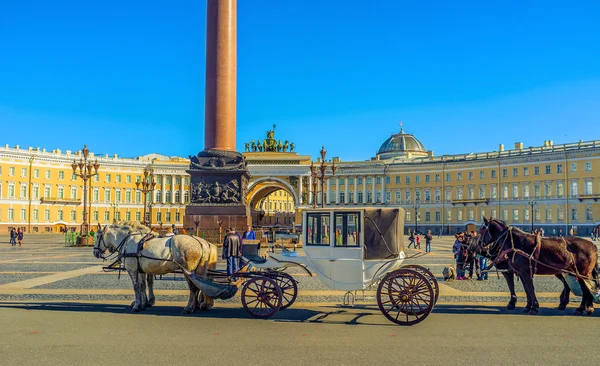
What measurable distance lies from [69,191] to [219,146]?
70.0m

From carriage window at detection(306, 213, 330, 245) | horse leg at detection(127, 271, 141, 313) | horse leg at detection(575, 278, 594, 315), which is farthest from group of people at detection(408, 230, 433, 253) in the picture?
horse leg at detection(127, 271, 141, 313)

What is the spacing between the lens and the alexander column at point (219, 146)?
88.3 feet

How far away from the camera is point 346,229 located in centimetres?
1048

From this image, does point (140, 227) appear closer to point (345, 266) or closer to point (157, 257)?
point (157, 257)

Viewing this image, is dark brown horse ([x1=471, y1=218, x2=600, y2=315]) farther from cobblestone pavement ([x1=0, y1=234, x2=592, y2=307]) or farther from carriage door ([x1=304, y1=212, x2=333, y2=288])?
carriage door ([x1=304, y1=212, x2=333, y2=288])

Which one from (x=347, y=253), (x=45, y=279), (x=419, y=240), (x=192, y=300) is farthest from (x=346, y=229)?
(x=419, y=240)

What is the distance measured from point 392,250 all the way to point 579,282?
159 inches

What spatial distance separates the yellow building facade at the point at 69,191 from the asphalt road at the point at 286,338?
2507 inches

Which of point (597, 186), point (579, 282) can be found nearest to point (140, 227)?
point (579, 282)

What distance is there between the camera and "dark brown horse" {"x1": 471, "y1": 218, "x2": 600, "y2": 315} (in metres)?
11.0

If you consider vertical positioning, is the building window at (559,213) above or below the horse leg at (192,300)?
above

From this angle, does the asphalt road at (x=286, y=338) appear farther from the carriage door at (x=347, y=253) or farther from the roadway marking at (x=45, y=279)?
the roadway marking at (x=45, y=279)

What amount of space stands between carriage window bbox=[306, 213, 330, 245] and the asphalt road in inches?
57.0

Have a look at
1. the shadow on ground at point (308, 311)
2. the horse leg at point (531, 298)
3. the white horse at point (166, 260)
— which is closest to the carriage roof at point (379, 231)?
the shadow on ground at point (308, 311)
